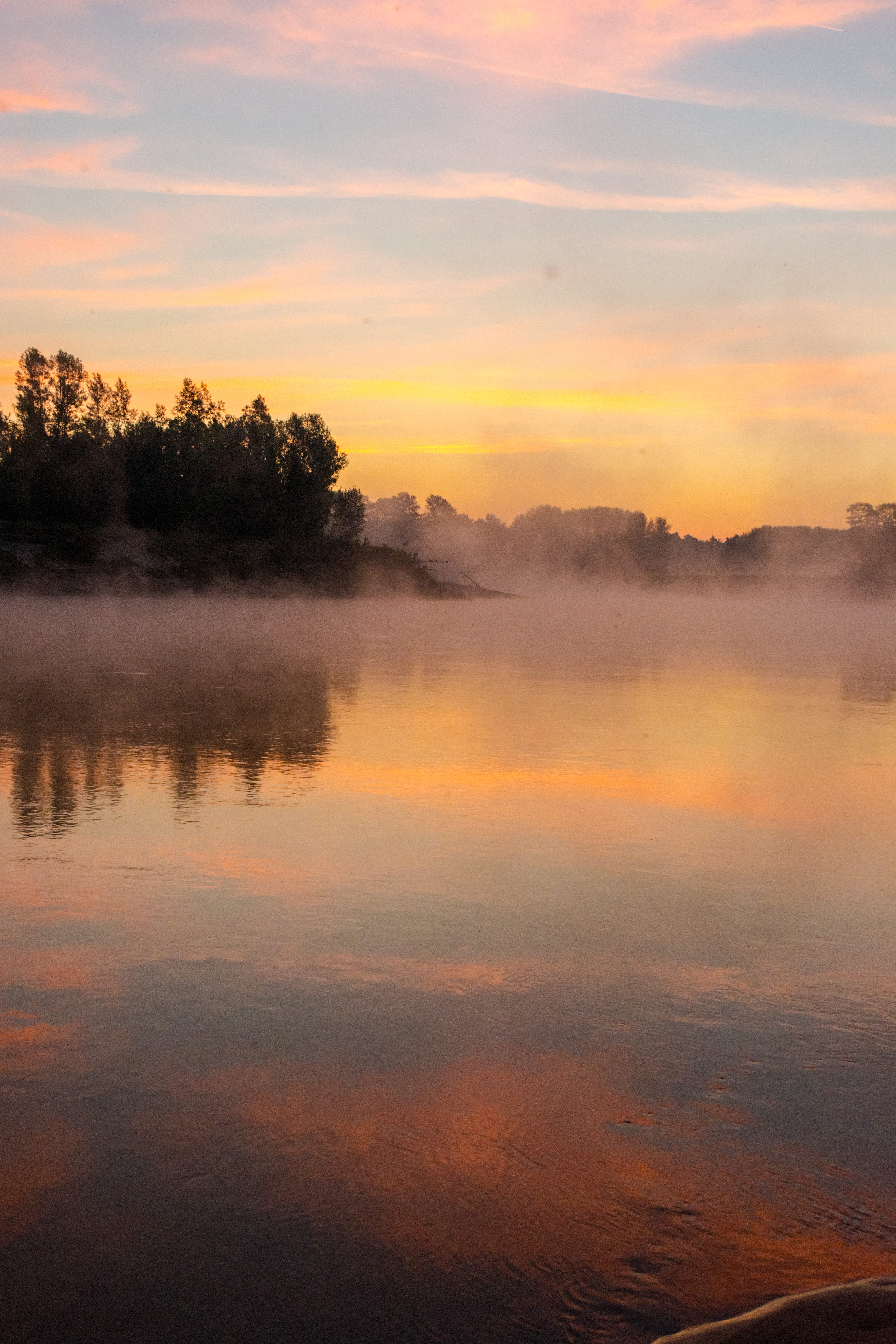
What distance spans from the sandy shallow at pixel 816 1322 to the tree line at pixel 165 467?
70478 millimetres

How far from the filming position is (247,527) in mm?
93125

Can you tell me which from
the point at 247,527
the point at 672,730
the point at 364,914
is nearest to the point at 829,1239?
the point at 364,914

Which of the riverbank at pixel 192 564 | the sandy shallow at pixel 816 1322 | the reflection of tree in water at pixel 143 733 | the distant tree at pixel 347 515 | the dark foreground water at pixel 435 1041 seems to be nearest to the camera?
the sandy shallow at pixel 816 1322

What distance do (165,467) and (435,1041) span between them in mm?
82230

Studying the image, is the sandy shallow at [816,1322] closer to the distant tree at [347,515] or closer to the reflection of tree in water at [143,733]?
the reflection of tree in water at [143,733]

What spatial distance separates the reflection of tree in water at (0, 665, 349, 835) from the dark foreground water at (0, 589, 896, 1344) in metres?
0.11

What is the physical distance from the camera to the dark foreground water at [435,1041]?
10.9 feet

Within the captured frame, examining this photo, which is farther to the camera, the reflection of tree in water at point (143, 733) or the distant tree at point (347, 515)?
the distant tree at point (347, 515)

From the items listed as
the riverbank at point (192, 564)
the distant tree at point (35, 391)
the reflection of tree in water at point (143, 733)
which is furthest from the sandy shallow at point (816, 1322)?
the distant tree at point (35, 391)

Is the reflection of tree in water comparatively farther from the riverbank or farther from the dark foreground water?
the riverbank

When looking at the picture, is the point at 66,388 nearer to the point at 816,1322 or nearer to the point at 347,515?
the point at 347,515

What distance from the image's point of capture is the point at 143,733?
13219mm

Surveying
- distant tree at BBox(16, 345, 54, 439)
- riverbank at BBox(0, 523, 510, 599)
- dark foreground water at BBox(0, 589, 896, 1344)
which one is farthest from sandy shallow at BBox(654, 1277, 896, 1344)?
distant tree at BBox(16, 345, 54, 439)

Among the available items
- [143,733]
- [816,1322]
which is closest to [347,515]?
[143,733]
